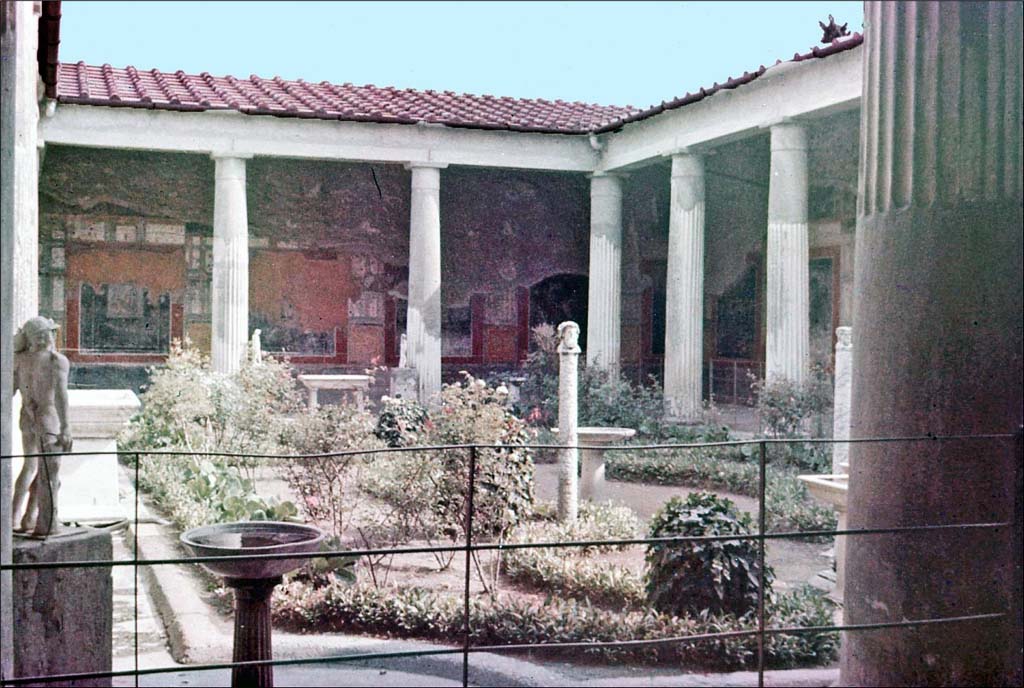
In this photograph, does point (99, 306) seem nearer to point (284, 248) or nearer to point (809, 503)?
point (284, 248)

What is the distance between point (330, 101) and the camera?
11.5 metres

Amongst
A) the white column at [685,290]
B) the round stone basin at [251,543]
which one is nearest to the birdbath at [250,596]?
the round stone basin at [251,543]

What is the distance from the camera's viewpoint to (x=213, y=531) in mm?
4363

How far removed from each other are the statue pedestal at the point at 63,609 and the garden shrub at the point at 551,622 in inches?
50.5

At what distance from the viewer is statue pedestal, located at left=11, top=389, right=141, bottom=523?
5.61 m

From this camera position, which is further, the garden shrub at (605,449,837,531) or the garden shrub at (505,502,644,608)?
the garden shrub at (605,449,837,531)

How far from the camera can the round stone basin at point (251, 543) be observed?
12.7 ft

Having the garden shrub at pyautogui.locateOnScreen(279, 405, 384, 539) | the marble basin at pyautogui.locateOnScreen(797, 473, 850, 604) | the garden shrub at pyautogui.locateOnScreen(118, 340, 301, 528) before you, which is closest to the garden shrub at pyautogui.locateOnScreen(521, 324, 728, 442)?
the garden shrub at pyautogui.locateOnScreen(118, 340, 301, 528)

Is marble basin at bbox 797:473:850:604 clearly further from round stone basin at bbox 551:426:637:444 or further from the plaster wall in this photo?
the plaster wall

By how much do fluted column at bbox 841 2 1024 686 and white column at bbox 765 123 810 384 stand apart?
7384 millimetres

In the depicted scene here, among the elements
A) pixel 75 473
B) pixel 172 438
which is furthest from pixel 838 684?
pixel 172 438

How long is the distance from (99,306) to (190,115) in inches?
132

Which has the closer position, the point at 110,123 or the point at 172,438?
the point at 172,438

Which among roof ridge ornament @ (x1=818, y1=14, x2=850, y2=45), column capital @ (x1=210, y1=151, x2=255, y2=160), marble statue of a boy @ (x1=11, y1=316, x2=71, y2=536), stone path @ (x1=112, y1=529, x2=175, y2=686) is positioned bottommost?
stone path @ (x1=112, y1=529, x2=175, y2=686)
